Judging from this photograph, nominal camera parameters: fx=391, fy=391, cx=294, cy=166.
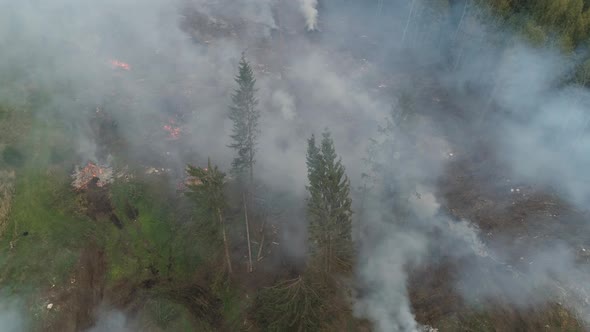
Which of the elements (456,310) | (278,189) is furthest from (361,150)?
(456,310)

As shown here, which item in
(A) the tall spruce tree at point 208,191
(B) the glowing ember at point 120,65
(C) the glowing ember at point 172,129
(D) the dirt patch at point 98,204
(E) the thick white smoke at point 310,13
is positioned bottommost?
(D) the dirt patch at point 98,204

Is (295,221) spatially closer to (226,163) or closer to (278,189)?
(278,189)

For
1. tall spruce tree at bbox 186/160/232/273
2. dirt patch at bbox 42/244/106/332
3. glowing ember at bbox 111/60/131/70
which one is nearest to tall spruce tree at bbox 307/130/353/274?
tall spruce tree at bbox 186/160/232/273

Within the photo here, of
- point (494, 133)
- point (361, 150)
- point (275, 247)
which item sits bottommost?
point (275, 247)

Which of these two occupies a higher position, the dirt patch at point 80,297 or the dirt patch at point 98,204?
the dirt patch at point 98,204

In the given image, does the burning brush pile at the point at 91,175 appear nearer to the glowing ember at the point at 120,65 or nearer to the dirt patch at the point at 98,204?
the dirt patch at the point at 98,204

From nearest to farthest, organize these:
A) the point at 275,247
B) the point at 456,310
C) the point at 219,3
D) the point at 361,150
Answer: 1. the point at 456,310
2. the point at 275,247
3. the point at 361,150
4. the point at 219,3

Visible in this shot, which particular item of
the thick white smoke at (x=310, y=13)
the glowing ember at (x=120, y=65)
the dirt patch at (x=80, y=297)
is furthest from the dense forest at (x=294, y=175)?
the thick white smoke at (x=310, y=13)
